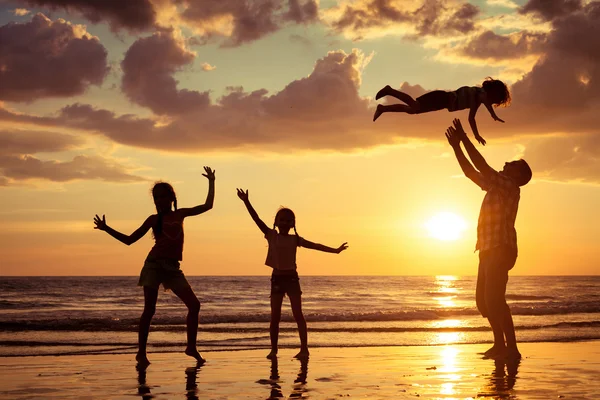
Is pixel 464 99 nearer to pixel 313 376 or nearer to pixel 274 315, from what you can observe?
pixel 313 376

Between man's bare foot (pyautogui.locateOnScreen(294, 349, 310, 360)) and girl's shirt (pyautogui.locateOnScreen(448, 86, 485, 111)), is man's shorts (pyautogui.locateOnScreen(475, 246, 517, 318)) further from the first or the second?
man's bare foot (pyautogui.locateOnScreen(294, 349, 310, 360))

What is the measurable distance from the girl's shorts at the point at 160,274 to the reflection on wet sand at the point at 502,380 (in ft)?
13.1

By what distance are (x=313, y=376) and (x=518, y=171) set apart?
12.1ft

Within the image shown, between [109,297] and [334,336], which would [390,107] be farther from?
[109,297]

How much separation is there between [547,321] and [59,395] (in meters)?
16.7

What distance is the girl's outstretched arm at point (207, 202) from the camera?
9.26 metres

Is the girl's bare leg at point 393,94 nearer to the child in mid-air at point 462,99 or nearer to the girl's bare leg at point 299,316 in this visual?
the child in mid-air at point 462,99

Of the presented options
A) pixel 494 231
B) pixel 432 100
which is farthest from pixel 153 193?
pixel 494 231

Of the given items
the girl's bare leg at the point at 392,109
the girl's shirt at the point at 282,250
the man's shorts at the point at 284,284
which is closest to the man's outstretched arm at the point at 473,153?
the girl's bare leg at the point at 392,109

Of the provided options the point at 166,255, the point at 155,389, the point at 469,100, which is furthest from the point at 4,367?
the point at 469,100

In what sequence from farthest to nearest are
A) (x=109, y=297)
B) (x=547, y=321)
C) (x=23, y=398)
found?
1. (x=109, y=297)
2. (x=547, y=321)
3. (x=23, y=398)

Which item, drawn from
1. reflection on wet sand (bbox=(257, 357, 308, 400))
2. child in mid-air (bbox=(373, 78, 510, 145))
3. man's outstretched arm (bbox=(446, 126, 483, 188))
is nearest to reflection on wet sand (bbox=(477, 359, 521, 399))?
reflection on wet sand (bbox=(257, 357, 308, 400))

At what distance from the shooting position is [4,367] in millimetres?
9539

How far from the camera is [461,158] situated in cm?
904
